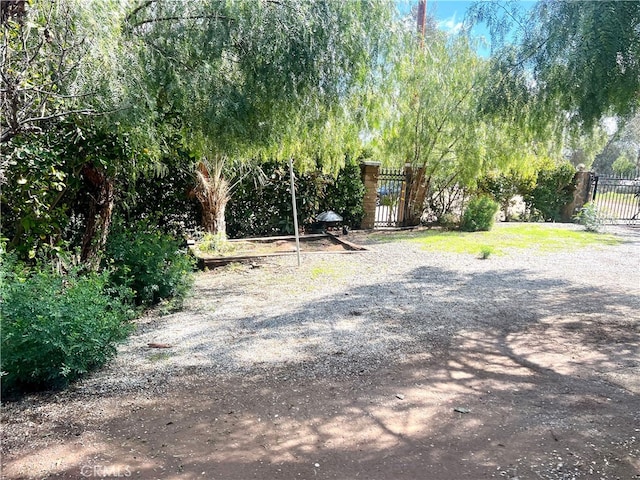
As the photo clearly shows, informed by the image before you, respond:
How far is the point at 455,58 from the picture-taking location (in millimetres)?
11523

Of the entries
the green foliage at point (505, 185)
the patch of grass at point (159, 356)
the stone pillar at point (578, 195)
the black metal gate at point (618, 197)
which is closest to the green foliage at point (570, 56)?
the patch of grass at point (159, 356)

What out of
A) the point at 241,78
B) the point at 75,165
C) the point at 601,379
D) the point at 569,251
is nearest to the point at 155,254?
the point at 75,165

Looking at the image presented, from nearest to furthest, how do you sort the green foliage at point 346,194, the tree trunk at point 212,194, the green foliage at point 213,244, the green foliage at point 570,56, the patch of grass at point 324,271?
the green foliage at point 570,56
the patch of grass at point 324,271
the green foliage at point 213,244
the tree trunk at point 212,194
the green foliage at point 346,194

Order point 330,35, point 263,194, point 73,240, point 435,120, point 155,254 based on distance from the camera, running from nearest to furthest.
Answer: point 330,35
point 155,254
point 73,240
point 263,194
point 435,120

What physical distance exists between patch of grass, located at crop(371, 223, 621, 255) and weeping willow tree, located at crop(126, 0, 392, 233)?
5776 millimetres

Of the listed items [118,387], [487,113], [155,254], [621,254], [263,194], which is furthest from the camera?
[263,194]

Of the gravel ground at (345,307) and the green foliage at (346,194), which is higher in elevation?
the green foliage at (346,194)

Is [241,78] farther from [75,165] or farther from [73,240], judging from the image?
[73,240]

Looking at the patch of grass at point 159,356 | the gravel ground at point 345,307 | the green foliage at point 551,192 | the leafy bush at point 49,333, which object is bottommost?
the patch of grass at point 159,356

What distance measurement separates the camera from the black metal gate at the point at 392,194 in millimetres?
13461

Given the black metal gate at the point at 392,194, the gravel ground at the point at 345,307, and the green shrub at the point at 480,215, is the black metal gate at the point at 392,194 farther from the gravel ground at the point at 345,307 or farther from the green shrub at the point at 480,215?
the gravel ground at the point at 345,307

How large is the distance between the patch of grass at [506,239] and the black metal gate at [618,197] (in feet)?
11.5

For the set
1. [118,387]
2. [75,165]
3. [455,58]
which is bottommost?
[118,387]

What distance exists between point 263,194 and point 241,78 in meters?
6.16
